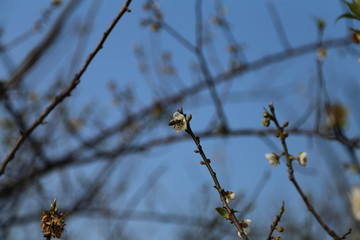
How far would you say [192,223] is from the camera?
3.97 m

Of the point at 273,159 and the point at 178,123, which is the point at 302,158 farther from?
the point at 178,123

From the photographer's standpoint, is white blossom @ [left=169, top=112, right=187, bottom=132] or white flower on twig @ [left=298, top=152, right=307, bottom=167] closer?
white blossom @ [left=169, top=112, right=187, bottom=132]

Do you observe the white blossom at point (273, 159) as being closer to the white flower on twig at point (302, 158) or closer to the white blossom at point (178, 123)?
the white flower on twig at point (302, 158)

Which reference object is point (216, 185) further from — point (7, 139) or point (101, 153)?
point (7, 139)

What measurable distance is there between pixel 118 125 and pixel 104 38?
3091 mm

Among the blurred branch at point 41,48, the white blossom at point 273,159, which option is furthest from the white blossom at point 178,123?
the blurred branch at point 41,48

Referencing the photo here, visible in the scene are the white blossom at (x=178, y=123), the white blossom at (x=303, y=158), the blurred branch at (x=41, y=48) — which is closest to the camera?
the white blossom at (x=178, y=123)

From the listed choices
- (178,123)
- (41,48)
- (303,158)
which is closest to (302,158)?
(303,158)

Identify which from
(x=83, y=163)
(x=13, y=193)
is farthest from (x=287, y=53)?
(x=13, y=193)

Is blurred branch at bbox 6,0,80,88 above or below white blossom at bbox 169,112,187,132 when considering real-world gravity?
above

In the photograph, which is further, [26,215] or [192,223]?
[192,223]

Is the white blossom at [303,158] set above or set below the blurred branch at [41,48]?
below

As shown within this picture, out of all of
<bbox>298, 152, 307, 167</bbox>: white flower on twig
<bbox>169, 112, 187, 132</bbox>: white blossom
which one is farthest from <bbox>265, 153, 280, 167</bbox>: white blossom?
<bbox>169, 112, 187, 132</bbox>: white blossom

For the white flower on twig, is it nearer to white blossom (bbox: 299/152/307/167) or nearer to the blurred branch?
white blossom (bbox: 299/152/307/167)
